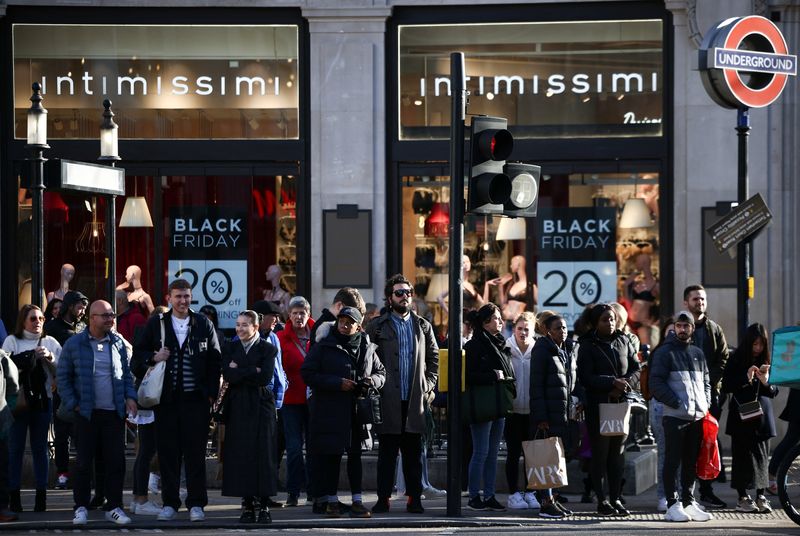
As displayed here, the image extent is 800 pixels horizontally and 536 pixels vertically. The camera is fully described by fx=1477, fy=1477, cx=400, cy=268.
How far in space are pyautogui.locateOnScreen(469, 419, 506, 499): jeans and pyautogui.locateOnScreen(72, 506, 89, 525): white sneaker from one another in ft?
10.9

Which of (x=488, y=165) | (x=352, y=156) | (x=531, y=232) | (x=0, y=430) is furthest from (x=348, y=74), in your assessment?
(x=0, y=430)

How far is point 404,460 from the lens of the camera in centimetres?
1280

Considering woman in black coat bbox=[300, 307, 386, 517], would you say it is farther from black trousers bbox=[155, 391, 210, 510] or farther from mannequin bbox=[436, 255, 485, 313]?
mannequin bbox=[436, 255, 485, 313]

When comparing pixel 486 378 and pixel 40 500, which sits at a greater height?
pixel 486 378

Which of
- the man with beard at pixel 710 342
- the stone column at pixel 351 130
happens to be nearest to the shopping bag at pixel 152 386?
the man with beard at pixel 710 342

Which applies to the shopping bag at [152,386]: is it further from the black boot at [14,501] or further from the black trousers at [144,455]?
the black boot at [14,501]

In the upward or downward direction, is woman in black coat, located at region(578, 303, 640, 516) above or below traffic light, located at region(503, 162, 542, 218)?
below

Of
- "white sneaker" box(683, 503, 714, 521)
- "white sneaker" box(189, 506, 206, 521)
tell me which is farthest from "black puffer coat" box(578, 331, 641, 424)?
"white sneaker" box(189, 506, 206, 521)

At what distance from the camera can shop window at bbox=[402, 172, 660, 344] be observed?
18.0m

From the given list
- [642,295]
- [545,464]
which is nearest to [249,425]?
[545,464]

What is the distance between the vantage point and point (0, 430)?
12062 millimetres

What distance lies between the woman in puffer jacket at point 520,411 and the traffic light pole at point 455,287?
1.12m

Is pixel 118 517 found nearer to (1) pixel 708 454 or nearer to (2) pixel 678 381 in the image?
(2) pixel 678 381

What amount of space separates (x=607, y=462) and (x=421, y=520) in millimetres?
1859
